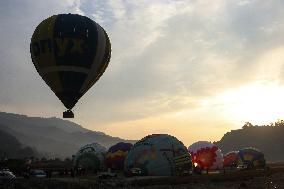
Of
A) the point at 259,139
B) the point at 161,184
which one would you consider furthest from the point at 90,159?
the point at 259,139

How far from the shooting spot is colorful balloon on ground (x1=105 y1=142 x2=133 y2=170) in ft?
163

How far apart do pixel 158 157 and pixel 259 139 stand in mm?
121318

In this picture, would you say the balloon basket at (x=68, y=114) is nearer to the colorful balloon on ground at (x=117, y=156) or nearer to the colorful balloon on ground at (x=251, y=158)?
the colorful balloon on ground at (x=117, y=156)

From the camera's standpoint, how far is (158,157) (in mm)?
36125

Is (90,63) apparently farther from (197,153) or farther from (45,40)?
(197,153)

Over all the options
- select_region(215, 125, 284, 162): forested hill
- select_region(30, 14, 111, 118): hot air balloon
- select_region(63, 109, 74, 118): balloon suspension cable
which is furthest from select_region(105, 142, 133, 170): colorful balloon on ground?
select_region(215, 125, 284, 162): forested hill

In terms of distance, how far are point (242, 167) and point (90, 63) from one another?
26.9m

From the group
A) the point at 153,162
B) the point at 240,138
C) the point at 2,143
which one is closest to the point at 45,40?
the point at 153,162

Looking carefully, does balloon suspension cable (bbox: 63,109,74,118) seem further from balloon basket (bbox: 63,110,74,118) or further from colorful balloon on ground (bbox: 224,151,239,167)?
colorful balloon on ground (bbox: 224,151,239,167)

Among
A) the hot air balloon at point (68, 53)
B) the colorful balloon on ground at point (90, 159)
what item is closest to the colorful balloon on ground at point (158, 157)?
the hot air balloon at point (68, 53)

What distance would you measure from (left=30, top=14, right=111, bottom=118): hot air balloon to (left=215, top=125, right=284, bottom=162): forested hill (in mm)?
108999

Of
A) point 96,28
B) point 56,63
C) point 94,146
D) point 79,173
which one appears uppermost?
point 96,28

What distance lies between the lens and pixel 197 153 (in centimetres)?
4800

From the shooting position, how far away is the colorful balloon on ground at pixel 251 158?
53156mm
